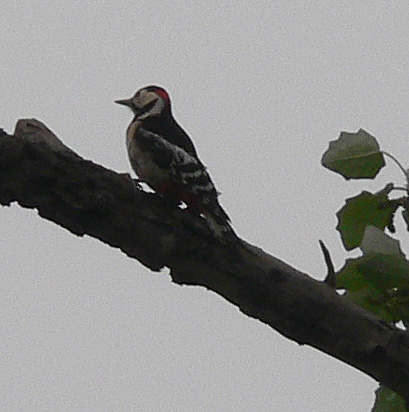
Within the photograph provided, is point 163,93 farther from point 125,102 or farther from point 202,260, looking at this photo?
point 202,260

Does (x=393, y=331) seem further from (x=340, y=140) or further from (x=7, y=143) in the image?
(x=7, y=143)

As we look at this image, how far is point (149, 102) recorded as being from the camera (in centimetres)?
425

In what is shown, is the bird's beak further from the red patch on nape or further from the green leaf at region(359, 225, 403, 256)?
the green leaf at region(359, 225, 403, 256)

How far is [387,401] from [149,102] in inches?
99.0

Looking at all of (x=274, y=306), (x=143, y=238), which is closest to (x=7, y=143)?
(x=143, y=238)

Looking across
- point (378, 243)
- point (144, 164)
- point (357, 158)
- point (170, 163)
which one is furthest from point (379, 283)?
point (144, 164)

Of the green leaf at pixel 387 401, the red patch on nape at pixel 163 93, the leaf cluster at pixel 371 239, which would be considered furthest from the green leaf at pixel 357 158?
the red patch on nape at pixel 163 93

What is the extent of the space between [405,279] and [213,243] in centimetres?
45

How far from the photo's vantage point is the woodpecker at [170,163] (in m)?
3.07

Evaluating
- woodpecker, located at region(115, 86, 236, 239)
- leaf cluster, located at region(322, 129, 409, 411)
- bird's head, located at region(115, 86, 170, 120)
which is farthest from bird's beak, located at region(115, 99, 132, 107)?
leaf cluster, located at region(322, 129, 409, 411)

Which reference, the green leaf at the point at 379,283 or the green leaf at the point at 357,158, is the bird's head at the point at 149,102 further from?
the green leaf at the point at 379,283

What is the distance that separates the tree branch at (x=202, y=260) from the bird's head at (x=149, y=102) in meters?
2.03

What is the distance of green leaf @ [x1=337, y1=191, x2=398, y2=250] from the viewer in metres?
2.03

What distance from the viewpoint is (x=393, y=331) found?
1941 mm
